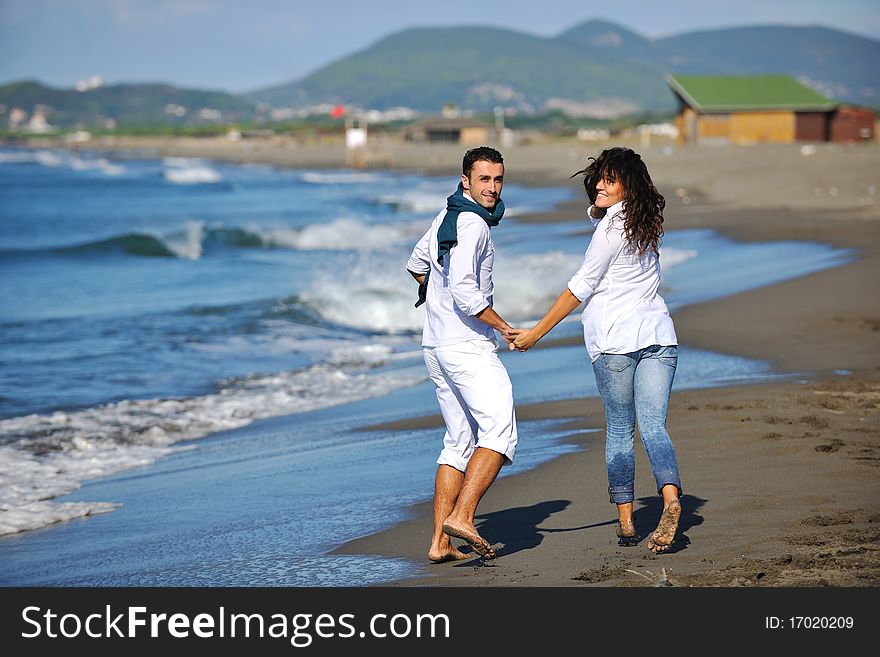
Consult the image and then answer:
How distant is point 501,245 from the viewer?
23.5 meters

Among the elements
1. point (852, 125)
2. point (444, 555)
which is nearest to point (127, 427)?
point (444, 555)

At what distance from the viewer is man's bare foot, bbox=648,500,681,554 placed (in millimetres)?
4969

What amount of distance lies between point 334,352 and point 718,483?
731 centimetres

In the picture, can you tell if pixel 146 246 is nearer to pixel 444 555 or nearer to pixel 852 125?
pixel 444 555

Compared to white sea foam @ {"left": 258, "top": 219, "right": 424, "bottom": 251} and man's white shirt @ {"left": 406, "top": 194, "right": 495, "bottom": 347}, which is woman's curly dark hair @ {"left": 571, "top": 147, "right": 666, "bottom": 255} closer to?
man's white shirt @ {"left": 406, "top": 194, "right": 495, "bottom": 347}

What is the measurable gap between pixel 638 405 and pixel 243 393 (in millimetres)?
6019

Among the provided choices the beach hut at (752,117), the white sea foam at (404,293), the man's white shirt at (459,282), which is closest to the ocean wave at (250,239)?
the white sea foam at (404,293)

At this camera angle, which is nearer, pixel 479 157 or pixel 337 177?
pixel 479 157

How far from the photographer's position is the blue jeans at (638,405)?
527 cm

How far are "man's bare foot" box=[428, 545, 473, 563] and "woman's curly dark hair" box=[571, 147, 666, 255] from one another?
1620mm

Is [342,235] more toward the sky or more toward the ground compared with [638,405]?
more toward the ground

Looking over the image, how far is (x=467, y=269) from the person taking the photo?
5.15 meters
